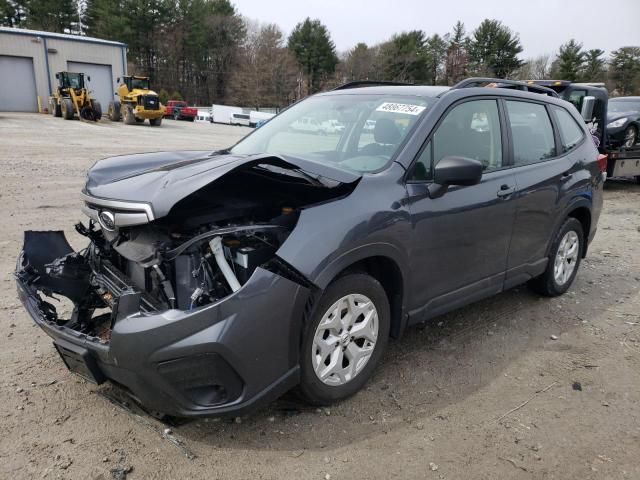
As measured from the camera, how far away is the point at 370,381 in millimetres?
3271

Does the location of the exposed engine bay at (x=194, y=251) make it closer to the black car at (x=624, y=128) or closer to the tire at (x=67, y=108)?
the black car at (x=624, y=128)

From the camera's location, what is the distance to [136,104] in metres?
29.4

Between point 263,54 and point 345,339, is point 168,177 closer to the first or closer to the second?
point 345,339

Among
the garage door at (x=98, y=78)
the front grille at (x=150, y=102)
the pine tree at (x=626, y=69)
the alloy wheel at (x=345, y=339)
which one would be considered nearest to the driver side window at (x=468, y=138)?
the alloy wheel at (x=345, y=339)

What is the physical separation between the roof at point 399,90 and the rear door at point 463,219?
8.6 inches

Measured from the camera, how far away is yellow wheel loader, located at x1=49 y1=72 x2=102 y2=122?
28.6m

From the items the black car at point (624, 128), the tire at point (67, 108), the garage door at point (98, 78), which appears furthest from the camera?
the garage door at point (98, 78)

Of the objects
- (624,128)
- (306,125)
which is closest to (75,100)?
(624,128)

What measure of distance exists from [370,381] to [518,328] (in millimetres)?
1638

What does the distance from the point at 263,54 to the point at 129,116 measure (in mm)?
36657

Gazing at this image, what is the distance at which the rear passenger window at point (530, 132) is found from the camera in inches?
156

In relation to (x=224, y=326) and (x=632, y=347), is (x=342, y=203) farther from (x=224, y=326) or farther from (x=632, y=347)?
(x=632, y=347)

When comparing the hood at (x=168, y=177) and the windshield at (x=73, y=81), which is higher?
the windshield at (x=73, y=81)

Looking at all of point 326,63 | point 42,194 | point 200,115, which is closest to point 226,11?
point 326,63
